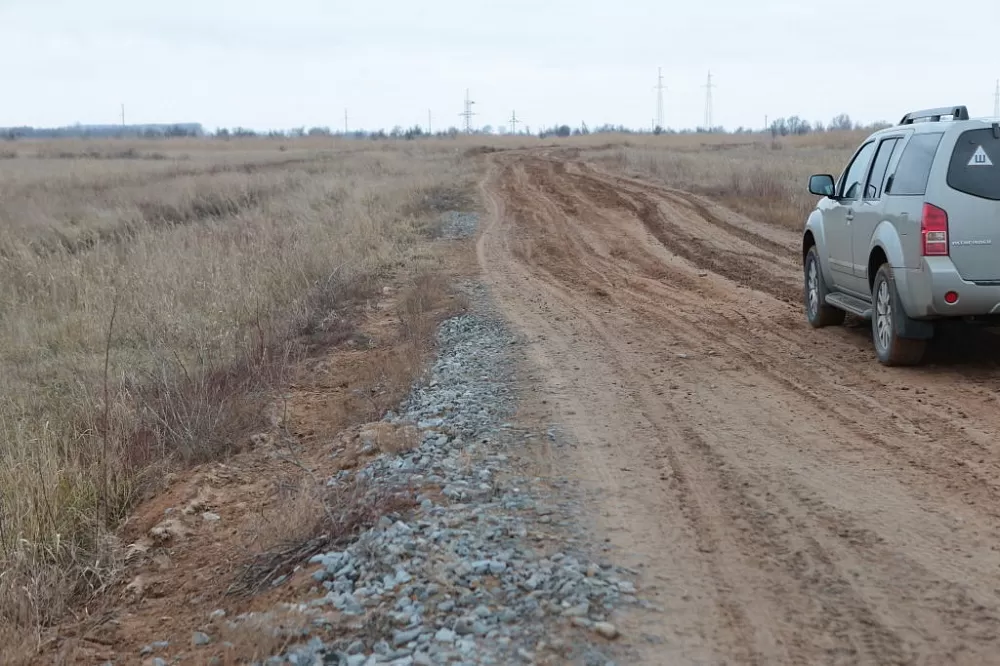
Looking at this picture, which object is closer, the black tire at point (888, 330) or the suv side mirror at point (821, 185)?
the black tire at point (888, 330)

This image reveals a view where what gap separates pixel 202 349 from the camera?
930 cm

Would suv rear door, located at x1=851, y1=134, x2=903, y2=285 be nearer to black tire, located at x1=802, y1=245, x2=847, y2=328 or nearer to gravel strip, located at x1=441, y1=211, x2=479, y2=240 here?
black tire, located at x1=802, y1=245, x2=847, y2=328

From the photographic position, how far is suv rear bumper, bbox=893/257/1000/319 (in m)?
7.24

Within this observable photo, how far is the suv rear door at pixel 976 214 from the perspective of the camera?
7.23 metres

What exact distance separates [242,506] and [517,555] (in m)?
2.24

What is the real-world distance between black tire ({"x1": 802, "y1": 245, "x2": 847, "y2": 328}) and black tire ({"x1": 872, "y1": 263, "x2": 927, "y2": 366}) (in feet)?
4.97

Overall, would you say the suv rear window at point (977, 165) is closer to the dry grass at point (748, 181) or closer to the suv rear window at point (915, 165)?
the suv rear window at point (915, 165)

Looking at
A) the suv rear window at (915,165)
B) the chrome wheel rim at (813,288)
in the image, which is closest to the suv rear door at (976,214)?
the suv rear window at (915,165)

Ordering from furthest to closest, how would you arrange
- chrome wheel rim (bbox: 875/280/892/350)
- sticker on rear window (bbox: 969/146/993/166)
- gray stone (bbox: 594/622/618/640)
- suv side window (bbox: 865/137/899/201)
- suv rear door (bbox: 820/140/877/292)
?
1. suv rear door (bbox: 820/140/877/292)
2. suv side window (bbox: 865/137/899/201)
3. chrome wheel rim (bbox: 875/280/892/350)
4. sticker on rear window (bbox: 969/146/993/166)
5. gray stone (bbox: 594/622/618/640)

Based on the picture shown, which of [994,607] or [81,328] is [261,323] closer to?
[81,328]

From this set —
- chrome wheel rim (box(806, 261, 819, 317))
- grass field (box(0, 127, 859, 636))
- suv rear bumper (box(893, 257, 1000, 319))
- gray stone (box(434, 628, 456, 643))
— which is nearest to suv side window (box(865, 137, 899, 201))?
suv rear bumper (box(893, 257, 1000, 319))

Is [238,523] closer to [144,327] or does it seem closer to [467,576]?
[467,576]

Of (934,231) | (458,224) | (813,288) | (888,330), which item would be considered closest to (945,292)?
(934,231)

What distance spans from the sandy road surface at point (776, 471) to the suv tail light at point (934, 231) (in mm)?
1019
